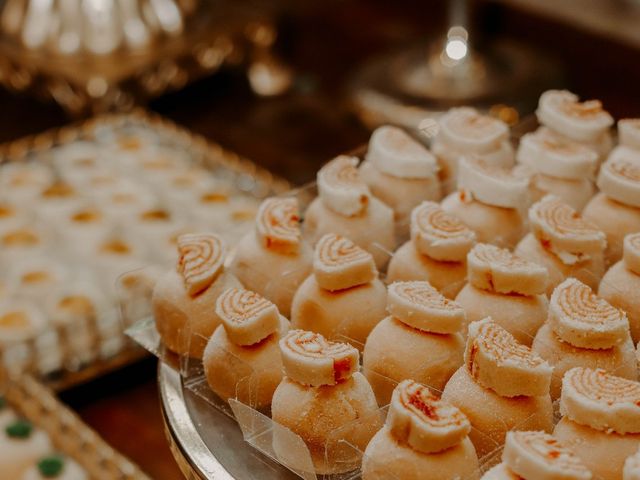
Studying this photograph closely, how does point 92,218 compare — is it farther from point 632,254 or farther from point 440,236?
point 632,254

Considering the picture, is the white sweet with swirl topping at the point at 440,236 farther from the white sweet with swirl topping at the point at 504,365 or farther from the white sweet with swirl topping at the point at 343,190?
the white sweet with swirl topping at the point at 504,365

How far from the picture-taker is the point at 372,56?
4508 millimetres

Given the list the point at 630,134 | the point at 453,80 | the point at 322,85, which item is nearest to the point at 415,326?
the point at 630,134

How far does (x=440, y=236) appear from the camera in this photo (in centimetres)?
150

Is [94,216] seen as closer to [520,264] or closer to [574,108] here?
[574,108]

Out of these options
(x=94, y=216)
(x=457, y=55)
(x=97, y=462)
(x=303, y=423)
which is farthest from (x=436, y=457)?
(x=457, y=55)

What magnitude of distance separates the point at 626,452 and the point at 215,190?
2209mm

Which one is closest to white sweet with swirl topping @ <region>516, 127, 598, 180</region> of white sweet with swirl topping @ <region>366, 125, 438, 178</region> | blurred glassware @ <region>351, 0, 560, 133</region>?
white sweet with swirl topping @ <region>366, 125, 438, 178</region>

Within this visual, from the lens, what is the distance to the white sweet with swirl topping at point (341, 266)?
1428 millimetres

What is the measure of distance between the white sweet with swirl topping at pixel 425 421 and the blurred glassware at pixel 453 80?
275cm

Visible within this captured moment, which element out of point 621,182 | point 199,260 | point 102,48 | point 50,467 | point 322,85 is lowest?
point 50,467

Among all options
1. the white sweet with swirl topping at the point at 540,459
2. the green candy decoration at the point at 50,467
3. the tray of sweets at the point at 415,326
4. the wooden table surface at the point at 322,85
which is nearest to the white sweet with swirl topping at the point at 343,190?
the tray of sweets at the point at 415,326

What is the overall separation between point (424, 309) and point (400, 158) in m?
0.45

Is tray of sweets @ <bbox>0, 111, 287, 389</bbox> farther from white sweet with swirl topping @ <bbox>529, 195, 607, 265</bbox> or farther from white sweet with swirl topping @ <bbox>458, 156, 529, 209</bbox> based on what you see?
white sweet with swirl topping @ <bbox>529, 195, 607, 265</bbox>
